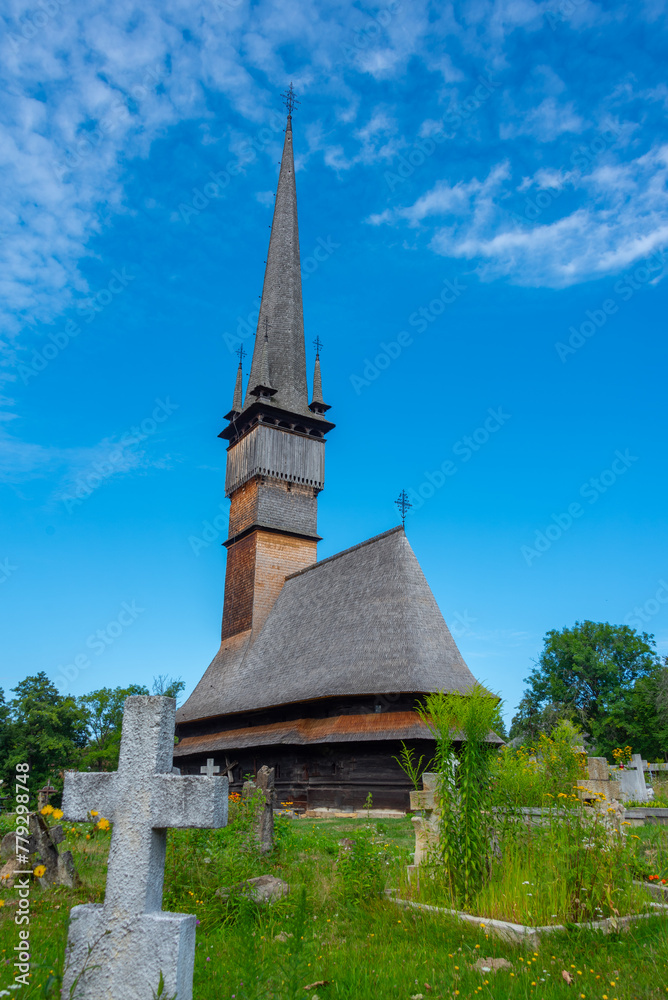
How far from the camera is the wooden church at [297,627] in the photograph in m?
18.7

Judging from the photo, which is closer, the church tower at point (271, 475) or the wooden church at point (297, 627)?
the wooden church at point (297, 627)

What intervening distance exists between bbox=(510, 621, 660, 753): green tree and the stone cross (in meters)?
46.5

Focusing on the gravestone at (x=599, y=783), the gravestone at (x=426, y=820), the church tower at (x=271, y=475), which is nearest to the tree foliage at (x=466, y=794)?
the gravestone at (x=426, y=820)

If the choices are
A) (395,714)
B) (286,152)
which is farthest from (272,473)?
(286,152)

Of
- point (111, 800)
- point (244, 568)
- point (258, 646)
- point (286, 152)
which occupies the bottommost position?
point (111, 800)

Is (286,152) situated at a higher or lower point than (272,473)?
higher

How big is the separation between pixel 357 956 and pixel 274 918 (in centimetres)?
131

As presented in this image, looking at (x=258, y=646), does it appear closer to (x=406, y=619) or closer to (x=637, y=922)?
(x=406, y=619)

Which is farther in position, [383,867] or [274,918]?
[383,867]

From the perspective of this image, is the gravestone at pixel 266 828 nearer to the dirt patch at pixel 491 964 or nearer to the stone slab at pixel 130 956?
the dirt patch at pixel 491 964

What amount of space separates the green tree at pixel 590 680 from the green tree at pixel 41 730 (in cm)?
3104

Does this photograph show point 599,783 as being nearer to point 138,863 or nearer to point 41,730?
point 138,863

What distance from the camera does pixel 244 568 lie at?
2991 cm

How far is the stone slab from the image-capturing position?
366 centimetres
